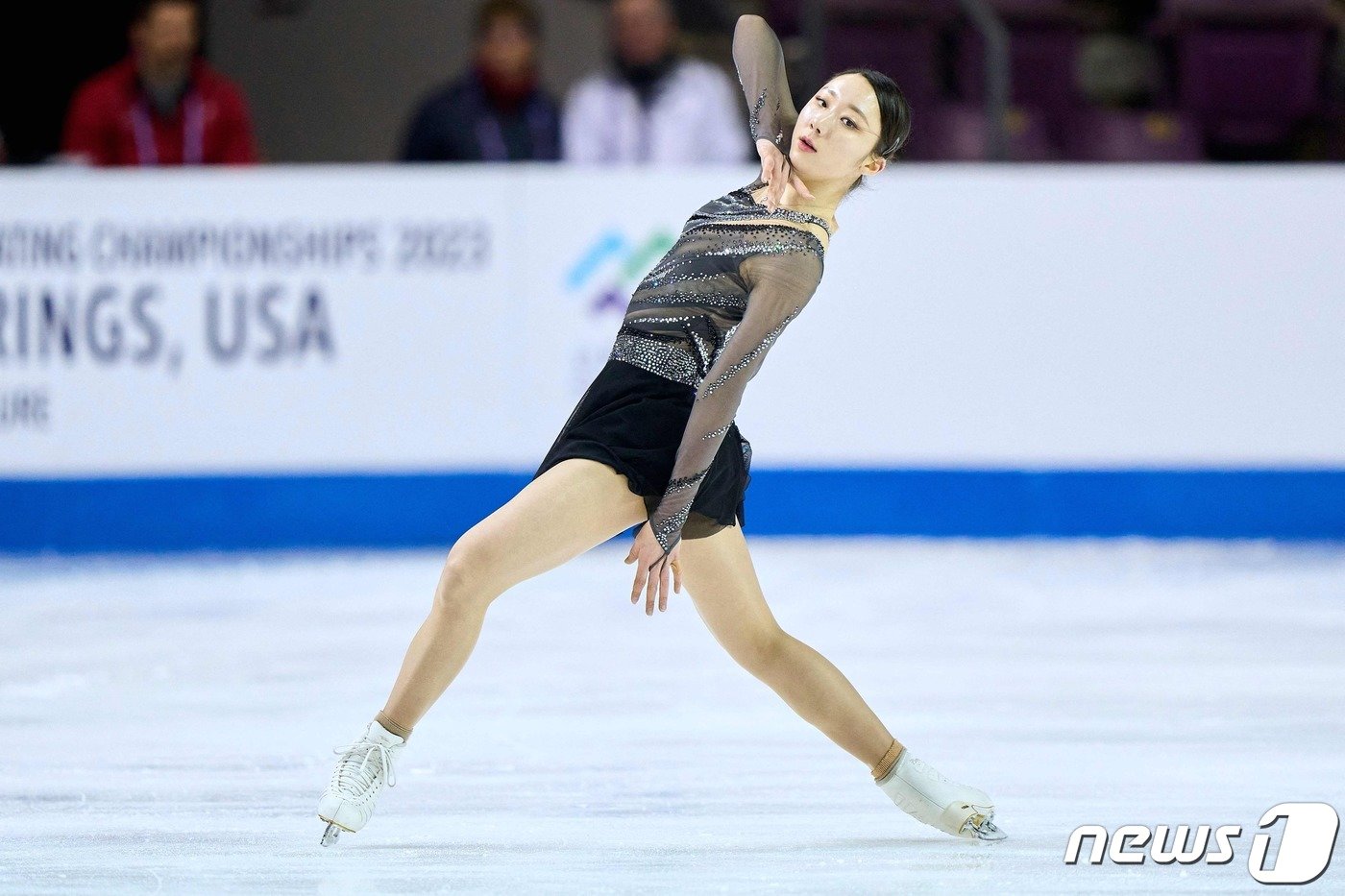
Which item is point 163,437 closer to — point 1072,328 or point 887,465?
point 887,465

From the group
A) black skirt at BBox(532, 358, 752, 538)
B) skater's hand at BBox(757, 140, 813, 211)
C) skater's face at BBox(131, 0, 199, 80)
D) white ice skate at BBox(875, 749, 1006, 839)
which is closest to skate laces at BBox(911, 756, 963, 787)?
white ice skate at BBox(875, 749, 1006, 839)

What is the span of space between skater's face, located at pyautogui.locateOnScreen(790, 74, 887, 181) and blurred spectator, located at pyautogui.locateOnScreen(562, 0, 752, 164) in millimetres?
3655

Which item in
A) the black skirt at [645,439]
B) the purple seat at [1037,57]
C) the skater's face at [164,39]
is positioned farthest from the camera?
the purple seat at [1037,57]

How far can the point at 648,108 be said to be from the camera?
20.5 ft

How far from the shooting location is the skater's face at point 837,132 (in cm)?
257

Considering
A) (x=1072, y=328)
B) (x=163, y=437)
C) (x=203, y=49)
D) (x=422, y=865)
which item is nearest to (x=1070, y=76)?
(x=1072, y=328)

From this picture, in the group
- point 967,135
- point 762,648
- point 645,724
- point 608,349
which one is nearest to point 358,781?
point 762,648

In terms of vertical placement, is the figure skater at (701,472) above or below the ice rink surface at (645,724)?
above

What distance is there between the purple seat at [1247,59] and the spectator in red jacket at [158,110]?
415 cm

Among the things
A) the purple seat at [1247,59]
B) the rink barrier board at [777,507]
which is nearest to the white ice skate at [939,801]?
the rink barrier board at [777,507]

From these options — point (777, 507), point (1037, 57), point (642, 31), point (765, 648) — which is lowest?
point (777, 507)

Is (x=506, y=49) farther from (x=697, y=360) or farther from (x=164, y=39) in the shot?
(x=697, y=360)

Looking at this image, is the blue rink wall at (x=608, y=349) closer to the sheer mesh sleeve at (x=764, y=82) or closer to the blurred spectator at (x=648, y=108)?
the blurred spectator at (x=648, y=108)

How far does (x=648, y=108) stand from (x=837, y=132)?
375cm
